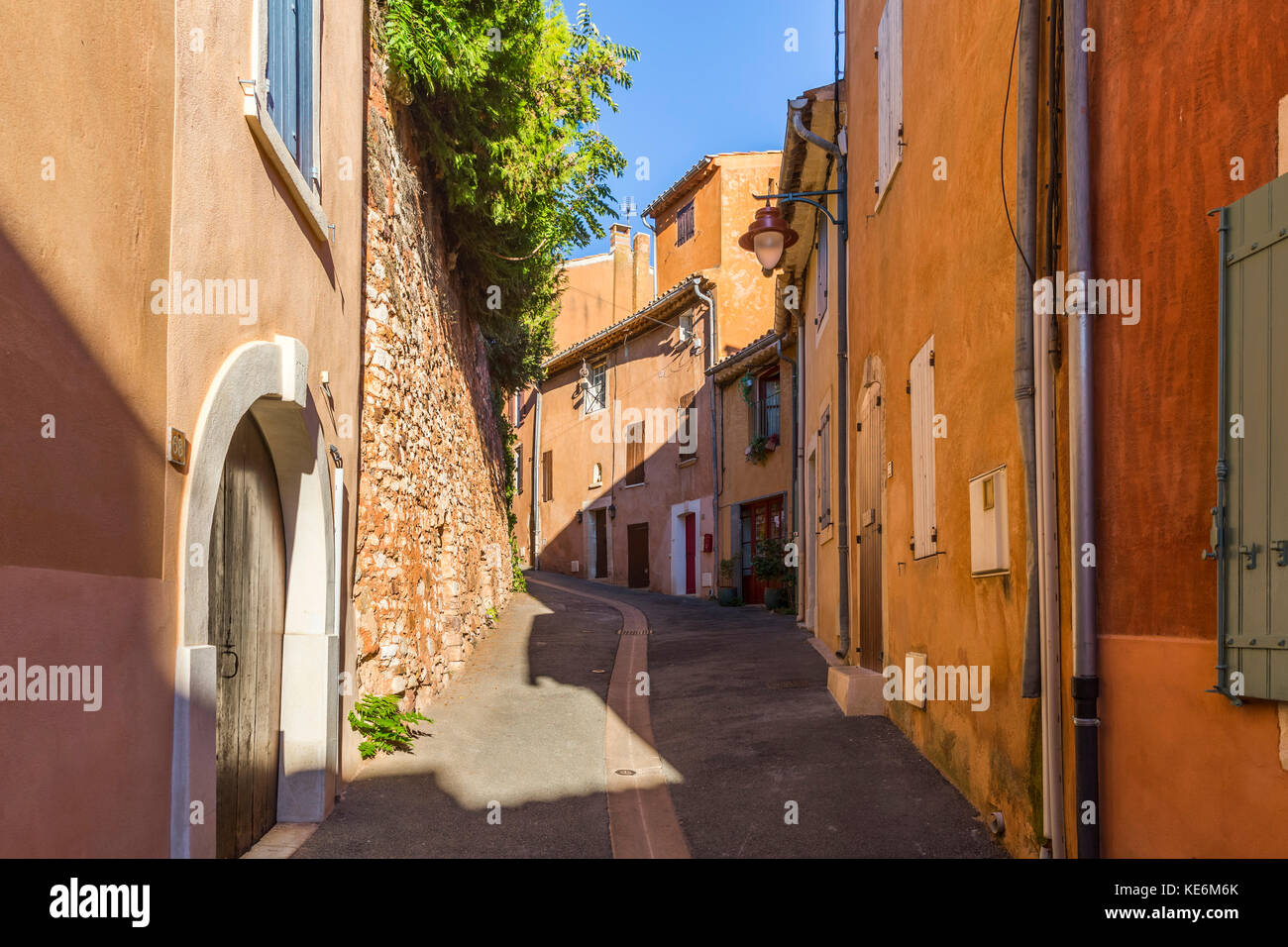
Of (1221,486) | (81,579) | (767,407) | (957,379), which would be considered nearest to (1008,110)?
(957,379)

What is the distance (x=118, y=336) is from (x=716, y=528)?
62.0 feet

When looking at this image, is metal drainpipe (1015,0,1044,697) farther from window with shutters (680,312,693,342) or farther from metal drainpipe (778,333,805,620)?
window with shutters (680,312,693,342)

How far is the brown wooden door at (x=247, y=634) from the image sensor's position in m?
4.90

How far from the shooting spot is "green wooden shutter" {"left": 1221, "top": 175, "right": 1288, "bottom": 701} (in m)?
2.88

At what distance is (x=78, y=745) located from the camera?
3.09 metres

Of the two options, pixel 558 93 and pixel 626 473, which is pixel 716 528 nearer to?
pixel 626 473

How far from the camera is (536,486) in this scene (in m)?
32.1

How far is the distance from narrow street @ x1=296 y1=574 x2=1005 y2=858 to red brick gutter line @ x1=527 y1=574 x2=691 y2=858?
0.10ft

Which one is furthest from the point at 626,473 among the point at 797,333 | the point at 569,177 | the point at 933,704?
the point at 933,704

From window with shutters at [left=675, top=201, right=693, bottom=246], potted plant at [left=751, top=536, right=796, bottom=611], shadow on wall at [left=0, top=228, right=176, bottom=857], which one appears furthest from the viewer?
window with shutters at [left=675, top=201, right=693, bottom=246]

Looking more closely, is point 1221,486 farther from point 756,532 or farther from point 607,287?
point 607,287

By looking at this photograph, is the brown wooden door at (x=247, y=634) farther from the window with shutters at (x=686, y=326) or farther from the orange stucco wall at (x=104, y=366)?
Answer: the window with shutters at (x=686, y=326)

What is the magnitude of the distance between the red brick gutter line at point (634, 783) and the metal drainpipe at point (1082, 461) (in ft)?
→ 7.60

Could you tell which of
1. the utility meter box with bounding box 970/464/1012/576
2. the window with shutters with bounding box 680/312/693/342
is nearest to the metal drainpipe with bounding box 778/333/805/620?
the window with shutters with bounding box 680/312/693/342
